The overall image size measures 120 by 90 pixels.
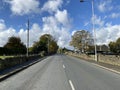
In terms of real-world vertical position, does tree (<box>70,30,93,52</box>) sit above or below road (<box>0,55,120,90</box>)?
above

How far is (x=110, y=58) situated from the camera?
2809cm

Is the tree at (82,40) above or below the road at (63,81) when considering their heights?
above

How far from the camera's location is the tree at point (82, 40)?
102988mm

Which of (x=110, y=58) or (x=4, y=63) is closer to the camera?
(x=4, y=63)

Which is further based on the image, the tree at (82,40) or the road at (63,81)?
the tree at (82,40)

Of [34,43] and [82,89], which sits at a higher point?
[34,43]

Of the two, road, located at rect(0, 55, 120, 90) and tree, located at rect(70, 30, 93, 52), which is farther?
tree, located at rect(70, 30, 93, 52)

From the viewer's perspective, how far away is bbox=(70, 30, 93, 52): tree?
10299 centimetres

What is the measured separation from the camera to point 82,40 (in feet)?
345

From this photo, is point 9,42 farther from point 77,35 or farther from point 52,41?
point 52,41

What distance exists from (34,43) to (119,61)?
11546 centimetres

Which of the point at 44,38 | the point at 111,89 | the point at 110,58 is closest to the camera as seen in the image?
the point at 111,89

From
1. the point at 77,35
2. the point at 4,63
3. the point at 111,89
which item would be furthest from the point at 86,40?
the point at 111,89

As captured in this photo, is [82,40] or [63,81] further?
[82,40]
